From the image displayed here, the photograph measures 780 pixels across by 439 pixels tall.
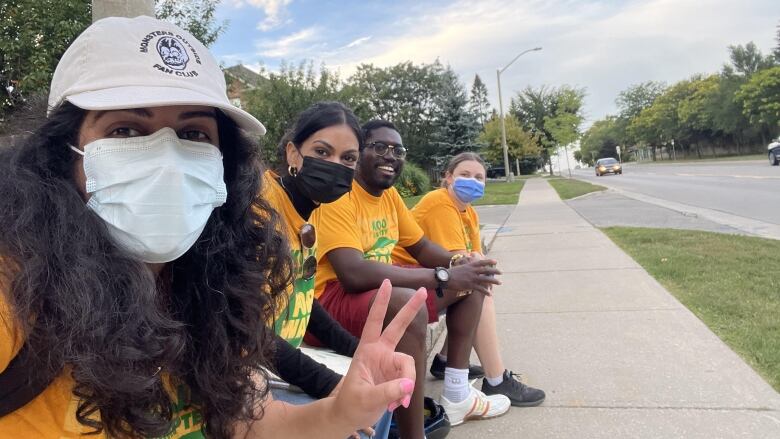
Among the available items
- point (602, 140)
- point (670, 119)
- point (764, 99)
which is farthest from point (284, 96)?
point (602, 140)

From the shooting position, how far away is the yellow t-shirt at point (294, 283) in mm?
1973

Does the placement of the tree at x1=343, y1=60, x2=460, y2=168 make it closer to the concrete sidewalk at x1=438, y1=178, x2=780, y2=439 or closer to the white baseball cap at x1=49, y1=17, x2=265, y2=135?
the concrete sidewalk at x1=438, y1=178, x2=780, y2=439

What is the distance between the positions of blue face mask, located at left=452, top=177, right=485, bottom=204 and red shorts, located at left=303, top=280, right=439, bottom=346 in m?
1.40

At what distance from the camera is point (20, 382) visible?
0.92 meters

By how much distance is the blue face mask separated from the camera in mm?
3666

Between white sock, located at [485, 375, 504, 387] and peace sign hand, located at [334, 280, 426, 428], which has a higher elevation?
peace sign hand, located at [334, 280, 426, 428]

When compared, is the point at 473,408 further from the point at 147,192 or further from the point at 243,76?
the point at 243,76

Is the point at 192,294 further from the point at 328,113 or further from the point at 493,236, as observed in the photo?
the point at 493,236

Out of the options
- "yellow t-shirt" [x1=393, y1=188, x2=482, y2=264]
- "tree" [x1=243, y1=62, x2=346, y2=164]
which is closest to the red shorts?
"yellow t-shirt" [x1=393, y1=188, x2=482, y2=264]

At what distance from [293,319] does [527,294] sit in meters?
3.53

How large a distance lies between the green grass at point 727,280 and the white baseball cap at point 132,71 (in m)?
3.25

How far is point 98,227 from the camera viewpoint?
41.8 inches

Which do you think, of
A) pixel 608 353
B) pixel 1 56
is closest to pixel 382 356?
pixel 608 353

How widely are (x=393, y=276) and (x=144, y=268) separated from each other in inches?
58.9
